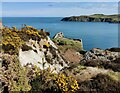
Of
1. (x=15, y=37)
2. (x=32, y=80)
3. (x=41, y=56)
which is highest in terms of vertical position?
(x=15, y=37)

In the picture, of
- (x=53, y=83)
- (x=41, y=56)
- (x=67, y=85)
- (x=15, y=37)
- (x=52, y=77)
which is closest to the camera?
(x=67, y=85)

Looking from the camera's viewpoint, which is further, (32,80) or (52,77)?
(32,80)

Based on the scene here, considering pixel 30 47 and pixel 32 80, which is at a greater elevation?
pixel 30 47

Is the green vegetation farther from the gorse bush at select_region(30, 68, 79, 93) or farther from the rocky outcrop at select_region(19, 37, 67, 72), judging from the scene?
the rocky outcrop at select_region(19, 37, 67, 72)

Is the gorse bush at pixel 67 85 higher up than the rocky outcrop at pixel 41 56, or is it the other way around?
the gorse bush at pixel 67 85

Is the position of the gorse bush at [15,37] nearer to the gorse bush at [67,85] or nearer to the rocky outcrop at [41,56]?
the rocky outcrop at [41,56]

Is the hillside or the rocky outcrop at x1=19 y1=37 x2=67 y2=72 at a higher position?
the hillside

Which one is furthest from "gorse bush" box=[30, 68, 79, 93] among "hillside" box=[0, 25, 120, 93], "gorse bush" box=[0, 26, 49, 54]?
"gorse bush" box=[0, 26, 49, 54]

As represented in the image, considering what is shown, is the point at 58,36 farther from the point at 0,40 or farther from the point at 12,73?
the point at 12,73

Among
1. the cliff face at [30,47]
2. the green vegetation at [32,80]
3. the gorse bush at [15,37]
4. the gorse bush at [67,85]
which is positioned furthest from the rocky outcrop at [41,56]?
the gorse bush at [67,85]

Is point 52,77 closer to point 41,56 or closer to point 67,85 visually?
point 67,85

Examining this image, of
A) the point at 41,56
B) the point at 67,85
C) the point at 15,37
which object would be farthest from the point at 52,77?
the point at 41,56

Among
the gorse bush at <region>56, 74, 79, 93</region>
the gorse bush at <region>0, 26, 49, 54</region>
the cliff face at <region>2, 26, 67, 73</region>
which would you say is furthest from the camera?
the cliff face at <region>2, 26, 67, 73</region>

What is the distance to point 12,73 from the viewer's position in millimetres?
14922
